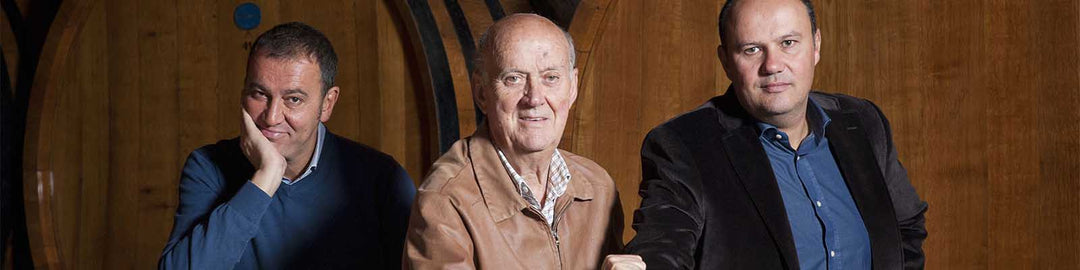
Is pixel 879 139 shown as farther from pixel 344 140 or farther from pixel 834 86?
pixel 344 140

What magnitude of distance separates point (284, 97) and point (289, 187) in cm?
21

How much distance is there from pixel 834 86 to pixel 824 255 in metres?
0.86

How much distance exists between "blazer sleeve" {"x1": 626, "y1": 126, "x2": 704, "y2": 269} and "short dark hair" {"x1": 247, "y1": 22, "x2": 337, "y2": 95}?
0.69 m

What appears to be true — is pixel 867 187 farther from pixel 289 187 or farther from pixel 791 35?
pixel 289 187

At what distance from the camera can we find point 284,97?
223 cm

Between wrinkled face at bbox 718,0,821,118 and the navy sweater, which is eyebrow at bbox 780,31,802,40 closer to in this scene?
wrinkled face at bbox 718,0,821,118

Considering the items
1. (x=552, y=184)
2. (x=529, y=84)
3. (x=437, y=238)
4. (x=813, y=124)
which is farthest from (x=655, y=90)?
(x=437, y=238)

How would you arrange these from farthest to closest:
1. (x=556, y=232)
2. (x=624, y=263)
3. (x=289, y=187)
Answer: (x=289, y=187)
(x=556, y=232)
(x=624, y=263)

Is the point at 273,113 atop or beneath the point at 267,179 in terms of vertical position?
atop

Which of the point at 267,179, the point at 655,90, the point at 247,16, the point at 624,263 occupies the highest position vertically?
the point at 247,16

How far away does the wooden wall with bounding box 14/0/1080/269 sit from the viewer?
2.64 m

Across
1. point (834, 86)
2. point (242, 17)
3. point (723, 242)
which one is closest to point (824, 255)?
point (723, 242)

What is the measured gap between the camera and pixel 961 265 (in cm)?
270

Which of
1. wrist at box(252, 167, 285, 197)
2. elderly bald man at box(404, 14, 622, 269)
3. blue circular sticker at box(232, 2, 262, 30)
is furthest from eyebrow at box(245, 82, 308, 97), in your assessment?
blue circular sticker at box(232, 2, 262, 30)
